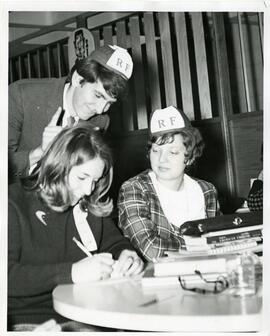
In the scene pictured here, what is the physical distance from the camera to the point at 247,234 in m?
1.13

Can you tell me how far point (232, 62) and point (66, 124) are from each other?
194cm

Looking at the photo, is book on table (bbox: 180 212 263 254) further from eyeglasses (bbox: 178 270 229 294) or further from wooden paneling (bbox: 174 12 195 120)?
wooden paneling (bbox: 174 12 195 120)

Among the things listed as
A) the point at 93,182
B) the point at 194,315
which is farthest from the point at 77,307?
the point at 93,182

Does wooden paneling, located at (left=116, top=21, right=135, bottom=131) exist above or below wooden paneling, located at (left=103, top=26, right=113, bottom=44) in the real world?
below

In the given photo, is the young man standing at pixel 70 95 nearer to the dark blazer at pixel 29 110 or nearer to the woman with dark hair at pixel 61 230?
the dark blazer at pixel 29 110

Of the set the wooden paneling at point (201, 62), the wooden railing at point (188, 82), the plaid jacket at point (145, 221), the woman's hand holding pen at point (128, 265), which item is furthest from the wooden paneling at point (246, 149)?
the woman's hand holding pen at point (128, 265)

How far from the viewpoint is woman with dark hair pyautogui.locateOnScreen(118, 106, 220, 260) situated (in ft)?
4.46

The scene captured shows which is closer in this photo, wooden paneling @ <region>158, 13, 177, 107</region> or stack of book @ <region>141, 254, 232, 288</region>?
stack of book @ <region>141, 254, 232, 288</region>

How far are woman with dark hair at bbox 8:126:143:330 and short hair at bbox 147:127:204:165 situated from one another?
28 centimetres

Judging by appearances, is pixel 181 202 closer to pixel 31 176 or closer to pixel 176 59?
pixel 31 176

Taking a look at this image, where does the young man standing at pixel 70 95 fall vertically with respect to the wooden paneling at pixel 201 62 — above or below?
below

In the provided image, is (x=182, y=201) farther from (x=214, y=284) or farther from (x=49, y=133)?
(x=214, y=284)

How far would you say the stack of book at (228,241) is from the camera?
110cm

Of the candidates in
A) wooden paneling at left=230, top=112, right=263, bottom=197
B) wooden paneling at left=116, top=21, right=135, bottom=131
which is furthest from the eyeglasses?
wooden paneling at left=116, top=21, right=135, bottom=131
